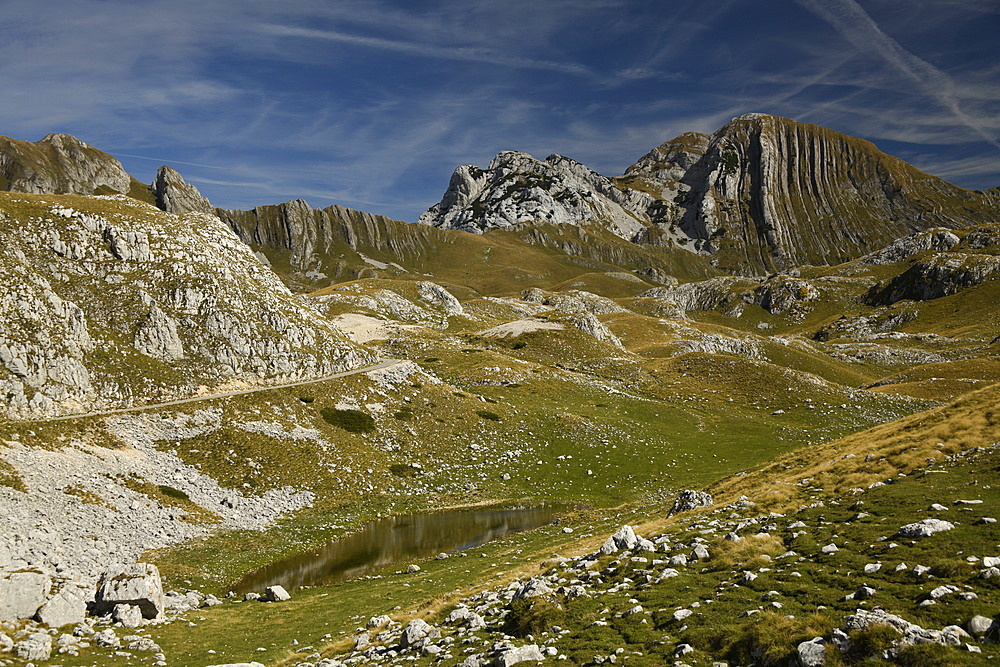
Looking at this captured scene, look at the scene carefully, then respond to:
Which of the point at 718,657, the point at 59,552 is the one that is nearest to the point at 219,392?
the point at 59,552

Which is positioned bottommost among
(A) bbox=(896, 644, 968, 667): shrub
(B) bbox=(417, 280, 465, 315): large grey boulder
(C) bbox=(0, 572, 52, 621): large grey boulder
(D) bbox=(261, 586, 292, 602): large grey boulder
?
(D) bbox=(261, 586, 292, 602): large grey boulder

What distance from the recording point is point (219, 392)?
210ft

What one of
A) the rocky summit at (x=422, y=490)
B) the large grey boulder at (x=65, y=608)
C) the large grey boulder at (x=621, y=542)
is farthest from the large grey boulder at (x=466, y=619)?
the large grey boulder at (x=65, y=608)

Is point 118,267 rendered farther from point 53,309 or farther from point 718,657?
point 718,657

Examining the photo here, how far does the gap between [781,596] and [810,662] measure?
402cm

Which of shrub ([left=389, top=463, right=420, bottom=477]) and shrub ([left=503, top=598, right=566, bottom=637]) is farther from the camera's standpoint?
shrub ([left=389, top=463, right=420, bottom=477])

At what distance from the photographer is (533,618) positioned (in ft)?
57.8

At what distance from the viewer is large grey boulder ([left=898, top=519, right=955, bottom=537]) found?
15838mm

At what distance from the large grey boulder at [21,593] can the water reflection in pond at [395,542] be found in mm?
12704

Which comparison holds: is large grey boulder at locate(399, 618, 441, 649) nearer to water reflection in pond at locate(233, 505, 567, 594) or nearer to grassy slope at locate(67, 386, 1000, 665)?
grassy slope at locate(67, 386, 1000, 665)

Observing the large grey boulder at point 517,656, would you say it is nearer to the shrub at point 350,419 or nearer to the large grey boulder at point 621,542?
the large grey boulder at point 621,542

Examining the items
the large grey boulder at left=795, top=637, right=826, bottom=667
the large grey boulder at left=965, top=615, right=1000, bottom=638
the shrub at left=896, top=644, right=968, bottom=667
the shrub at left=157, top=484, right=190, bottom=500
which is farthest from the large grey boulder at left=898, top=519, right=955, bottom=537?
the shrub at left=157, top=484, right=190, bottom=500

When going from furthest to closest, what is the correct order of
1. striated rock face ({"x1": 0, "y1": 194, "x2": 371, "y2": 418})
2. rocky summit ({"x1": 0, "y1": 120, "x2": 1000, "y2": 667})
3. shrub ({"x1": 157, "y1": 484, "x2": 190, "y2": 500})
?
striated rock face ({"x1": 0, "y1": 194, "x2": 371, "y2": 418})
shrub ({"x1": 157, "y1": 484, "x2": 190, "y2": 500})
rocky summit ({"x1": 0, "y1": 120, "x2": 1000, "y2": 667})

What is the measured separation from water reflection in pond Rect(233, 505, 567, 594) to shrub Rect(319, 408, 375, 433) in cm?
1748
